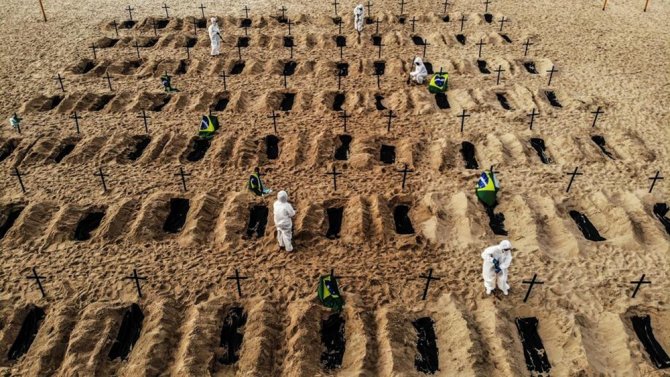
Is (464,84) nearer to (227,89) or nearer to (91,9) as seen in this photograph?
(227,89)

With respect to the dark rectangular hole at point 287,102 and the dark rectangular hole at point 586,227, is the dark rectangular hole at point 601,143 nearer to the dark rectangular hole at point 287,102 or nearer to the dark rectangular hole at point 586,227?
the dark rectangular hole at point 586,227

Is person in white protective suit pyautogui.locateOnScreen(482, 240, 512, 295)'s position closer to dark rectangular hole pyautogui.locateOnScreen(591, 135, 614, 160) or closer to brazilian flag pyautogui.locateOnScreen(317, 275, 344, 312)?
brazilian flag pyautogui.locateOnScreen(317, 275, 344, 312)

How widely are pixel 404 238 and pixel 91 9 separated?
65.7 ft

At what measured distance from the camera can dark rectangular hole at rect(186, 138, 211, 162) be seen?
12.5 meters

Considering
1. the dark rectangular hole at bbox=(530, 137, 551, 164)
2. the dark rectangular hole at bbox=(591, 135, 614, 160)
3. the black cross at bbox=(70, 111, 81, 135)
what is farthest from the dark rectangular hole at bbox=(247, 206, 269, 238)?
the dark rectangular hole at bbox=(591, 135, 614, 160)

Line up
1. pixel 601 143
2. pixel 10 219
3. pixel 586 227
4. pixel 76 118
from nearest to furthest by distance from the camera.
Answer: pixel 586 227 < pixel 10 219 < pixel 601 143 < pixel 76 118

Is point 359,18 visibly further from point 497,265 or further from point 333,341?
point 333,341

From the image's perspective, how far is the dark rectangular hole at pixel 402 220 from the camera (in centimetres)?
1032

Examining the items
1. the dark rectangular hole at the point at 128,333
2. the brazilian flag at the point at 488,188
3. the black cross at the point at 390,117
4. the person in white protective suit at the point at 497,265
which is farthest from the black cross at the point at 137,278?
the black cross at the point at 390,117

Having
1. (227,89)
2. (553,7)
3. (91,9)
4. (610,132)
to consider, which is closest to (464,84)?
(610,132)

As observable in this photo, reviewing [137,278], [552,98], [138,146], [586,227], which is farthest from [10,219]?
[552,98]

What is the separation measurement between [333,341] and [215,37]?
1308 cm

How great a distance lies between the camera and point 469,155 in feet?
41.1

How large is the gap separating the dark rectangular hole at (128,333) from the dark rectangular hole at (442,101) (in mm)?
10273
